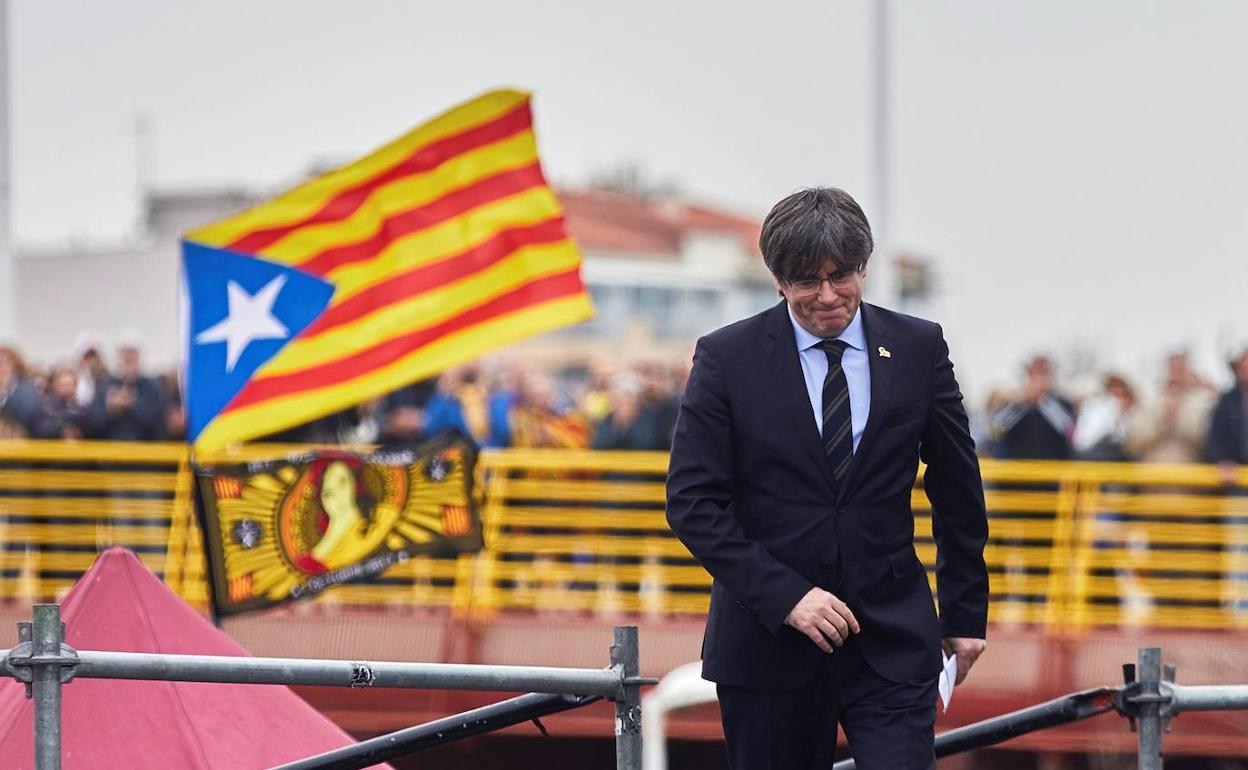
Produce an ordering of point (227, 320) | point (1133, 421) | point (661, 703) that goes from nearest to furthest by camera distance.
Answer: point (227, 320)
point (661, 703)
point (1133, 421)

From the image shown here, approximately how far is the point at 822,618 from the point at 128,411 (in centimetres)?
1039

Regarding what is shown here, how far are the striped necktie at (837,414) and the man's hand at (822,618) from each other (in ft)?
0.86

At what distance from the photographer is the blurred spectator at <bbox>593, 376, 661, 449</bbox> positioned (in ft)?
44.9

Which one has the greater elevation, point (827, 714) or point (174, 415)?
point (174, 415)

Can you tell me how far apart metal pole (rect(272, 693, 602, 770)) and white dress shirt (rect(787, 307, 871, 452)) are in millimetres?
909

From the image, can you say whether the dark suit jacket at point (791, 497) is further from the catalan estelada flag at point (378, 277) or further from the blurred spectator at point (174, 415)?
the blurred spectator at point (174, 415)

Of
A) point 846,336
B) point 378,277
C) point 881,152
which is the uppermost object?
point 881,152

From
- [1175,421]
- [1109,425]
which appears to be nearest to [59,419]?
[1109,425]

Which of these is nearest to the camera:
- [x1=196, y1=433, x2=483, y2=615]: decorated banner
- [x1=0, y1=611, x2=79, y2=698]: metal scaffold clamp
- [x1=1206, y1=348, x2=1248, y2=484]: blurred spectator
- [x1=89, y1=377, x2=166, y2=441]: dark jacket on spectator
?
[x1=0, y1=611, x2=79, y2=698]: metal scaffold clamp

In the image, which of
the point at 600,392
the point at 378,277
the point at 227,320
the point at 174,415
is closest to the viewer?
the point at 227,320

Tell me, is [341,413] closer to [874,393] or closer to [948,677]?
[948,677]

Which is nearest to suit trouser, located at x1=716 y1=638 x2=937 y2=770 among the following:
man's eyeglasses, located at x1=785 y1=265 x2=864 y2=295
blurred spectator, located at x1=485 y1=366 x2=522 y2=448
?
man's eyeglasses, located at x1=785 y1=265 x2=864 y2=295

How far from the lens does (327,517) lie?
9.23 meters

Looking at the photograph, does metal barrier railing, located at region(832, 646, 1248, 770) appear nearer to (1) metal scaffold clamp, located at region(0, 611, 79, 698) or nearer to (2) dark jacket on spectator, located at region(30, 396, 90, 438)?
(1) metal scaffold clamp, located at region(0, 611, 79, 698)
